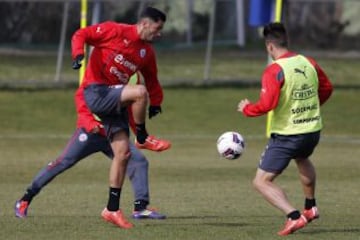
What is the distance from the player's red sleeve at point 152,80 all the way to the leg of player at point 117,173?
0.87m

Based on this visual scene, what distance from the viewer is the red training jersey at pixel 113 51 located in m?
10.6

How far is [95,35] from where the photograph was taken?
34.6ft

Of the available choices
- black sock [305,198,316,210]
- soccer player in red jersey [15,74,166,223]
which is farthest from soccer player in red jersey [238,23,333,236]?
soccer player in red jersey [15,74,166,223]

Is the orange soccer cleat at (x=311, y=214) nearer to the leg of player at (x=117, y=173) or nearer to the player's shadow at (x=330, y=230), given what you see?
the player's shadow at (x=330, y=230)

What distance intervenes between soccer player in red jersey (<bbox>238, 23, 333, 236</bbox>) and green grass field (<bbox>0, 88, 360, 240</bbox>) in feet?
1.17

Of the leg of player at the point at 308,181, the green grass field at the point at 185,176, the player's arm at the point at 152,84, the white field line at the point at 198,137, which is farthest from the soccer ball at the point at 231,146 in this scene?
the white field line at the point at 198,137

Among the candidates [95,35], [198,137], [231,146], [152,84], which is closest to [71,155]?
[152,84]

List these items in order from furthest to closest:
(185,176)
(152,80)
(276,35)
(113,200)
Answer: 1. (185,176)
2. (152,80)
3. (113,200)
4. (276,35)

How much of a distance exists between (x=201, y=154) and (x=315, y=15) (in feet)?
57.4

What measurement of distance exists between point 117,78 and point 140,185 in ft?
4.83

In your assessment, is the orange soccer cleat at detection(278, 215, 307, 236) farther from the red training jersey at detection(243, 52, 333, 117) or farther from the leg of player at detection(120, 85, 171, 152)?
the leg of player at detection(120, 85, 171, 152)

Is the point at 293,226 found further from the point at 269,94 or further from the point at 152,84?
the point at 152,84

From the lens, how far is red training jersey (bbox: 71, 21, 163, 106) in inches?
417

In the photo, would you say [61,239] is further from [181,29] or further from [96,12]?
[181,29]
